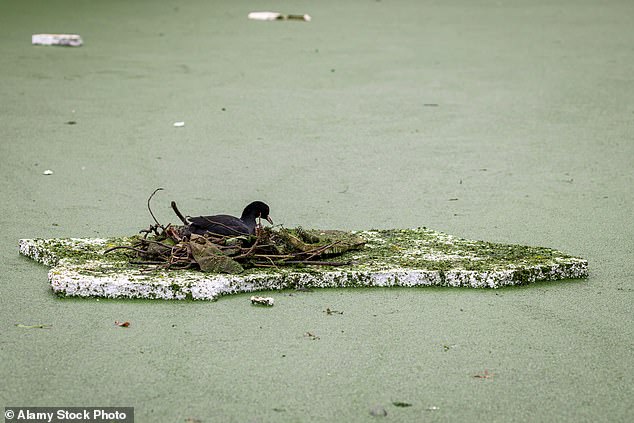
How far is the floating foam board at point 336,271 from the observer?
2.30m

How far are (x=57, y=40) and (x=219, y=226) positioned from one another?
3.41 meters

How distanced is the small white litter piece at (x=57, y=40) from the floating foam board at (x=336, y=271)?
3.11m

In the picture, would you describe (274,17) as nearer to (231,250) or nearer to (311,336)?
(231,250)

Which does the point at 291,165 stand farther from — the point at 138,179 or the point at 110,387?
the point at 110,387

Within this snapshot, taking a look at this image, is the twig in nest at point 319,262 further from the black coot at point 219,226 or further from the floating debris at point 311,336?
the floating debris at point 311,336

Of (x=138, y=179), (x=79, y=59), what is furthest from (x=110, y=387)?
(x=79, y=59)

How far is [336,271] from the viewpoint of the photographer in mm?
2404

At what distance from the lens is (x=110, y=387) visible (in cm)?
187

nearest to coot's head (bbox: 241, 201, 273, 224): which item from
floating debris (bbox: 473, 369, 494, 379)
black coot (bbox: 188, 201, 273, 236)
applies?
black coot (bbox: 188, 201, 273, 236)

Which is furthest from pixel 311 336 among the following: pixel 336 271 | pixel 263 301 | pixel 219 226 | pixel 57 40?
pixel 57 40

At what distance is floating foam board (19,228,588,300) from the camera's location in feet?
7.54

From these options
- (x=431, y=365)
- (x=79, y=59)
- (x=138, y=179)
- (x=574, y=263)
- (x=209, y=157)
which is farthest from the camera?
(x=79, y=59)

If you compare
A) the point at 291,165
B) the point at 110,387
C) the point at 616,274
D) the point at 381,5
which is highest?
the point at 381,5

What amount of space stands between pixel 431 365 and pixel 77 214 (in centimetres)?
144
